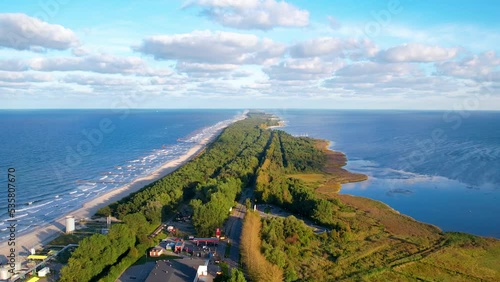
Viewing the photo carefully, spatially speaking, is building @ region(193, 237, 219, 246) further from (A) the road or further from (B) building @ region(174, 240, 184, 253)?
(B) building @ region(174, 240, 184, 253)

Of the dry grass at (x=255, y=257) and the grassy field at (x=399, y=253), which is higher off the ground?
the dry grass at (x=255, y=257)

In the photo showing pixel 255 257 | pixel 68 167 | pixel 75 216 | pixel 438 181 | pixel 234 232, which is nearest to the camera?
pixel 255 257

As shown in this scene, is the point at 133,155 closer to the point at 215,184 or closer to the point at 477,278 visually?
the point at 215,184

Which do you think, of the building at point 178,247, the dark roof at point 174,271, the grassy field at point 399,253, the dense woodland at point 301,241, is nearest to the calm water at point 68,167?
the dense woodland at point 301,241

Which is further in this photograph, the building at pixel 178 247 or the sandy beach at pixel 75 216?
the sandy beach at pixel 75 216

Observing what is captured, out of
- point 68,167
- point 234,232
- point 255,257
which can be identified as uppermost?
point 255,257

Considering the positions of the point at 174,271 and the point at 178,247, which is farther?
the point at 178,247

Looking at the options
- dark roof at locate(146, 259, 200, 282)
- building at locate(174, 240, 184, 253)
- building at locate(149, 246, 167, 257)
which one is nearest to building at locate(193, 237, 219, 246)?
building at locate(174, 240, 184, 253)

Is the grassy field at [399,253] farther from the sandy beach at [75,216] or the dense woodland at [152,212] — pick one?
the sandy beach at [75,216]

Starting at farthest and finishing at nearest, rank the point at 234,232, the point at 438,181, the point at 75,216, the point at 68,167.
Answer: the point at 68,167 < the point at 438,181 < the point at 75,216 < the point at 234,232

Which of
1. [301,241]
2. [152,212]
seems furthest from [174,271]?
[152,212]

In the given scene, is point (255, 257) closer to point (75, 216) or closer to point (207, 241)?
point (207, 241)
